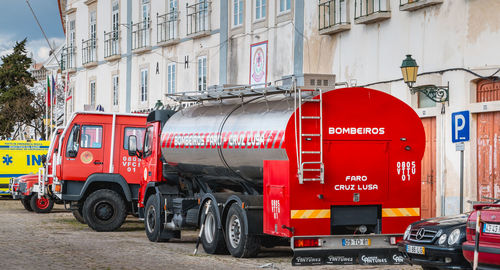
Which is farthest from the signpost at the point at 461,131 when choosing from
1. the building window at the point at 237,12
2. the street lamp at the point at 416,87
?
the building window at the point at 237,12

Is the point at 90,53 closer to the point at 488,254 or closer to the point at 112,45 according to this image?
the point at 112,45

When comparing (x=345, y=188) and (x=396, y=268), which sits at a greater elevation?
(x=345, y=188)

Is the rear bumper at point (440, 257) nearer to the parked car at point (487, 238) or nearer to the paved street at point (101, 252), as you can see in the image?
the parked car at point (487, 238)

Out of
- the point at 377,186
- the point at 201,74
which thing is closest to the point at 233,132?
the point at 377,186

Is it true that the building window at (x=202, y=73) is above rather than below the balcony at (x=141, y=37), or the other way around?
below

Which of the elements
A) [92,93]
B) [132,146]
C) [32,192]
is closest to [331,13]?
[132,146]

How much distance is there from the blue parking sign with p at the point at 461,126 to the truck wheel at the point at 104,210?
9.06 metres

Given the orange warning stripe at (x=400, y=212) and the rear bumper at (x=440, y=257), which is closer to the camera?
the rear bumper at (x=440, y=257)

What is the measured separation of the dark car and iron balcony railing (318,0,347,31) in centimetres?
1346

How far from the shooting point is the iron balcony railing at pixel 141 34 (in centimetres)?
4103

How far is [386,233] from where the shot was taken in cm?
1530

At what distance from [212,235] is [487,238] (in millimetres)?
6975

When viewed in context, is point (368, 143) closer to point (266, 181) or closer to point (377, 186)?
point (377, 186)

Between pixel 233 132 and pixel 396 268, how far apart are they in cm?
382
